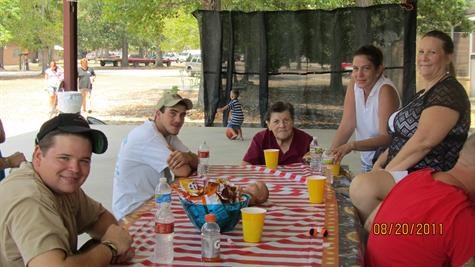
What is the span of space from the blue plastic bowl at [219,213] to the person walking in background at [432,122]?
76cm

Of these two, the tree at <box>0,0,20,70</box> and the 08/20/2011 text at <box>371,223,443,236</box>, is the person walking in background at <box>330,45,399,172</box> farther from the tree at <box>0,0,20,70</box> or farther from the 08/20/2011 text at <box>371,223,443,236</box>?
the tree at <box>0,0,20,70</box>

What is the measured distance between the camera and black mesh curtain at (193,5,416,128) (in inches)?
362

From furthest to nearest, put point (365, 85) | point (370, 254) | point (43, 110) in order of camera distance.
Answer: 1. point (43, 110)
2. point (365, 85)
3. point (370, 254)

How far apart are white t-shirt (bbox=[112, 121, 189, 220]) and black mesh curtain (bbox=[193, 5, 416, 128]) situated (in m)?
6.08

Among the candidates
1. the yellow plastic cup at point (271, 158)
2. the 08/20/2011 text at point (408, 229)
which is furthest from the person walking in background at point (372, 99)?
the 08/20/2011 text at point (408, 229)

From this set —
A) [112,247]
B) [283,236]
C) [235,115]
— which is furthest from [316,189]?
[235,115]

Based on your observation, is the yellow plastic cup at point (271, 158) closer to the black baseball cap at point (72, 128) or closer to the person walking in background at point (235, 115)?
the black baseball cap at point (72, 128)

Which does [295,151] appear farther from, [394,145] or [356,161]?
[356,161]

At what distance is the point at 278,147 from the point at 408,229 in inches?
77.7

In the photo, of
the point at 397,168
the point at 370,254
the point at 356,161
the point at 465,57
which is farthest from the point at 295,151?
the point at 465,57

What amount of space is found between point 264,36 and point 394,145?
612 cm

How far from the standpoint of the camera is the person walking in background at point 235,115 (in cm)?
886

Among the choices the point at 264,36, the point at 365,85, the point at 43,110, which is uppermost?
the point at 264,36

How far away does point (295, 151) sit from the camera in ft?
13.2
